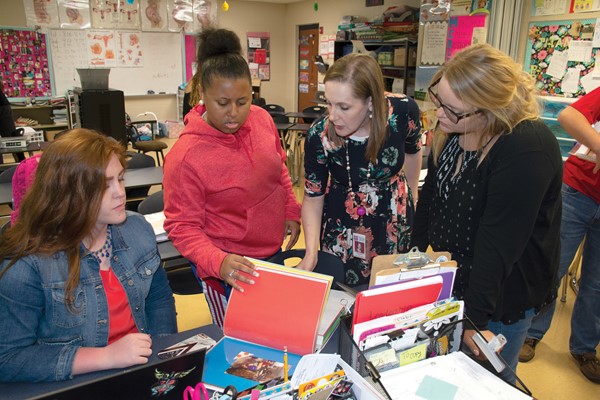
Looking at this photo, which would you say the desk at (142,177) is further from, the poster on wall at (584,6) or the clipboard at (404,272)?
the poster on wall at (584,6)

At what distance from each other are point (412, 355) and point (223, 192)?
850 mm

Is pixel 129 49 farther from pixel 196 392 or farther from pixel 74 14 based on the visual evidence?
pixel 196 392

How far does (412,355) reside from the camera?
1030 mm

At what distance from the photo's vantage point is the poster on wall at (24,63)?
680 centimetres

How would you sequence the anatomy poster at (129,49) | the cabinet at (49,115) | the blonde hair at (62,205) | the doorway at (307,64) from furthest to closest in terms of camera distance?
the doorway at (307,64) < the anatomy poster at (129,49) < the cabinet at (49,115) < the blonde hair at (62,205)

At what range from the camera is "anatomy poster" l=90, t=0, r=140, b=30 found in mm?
7441

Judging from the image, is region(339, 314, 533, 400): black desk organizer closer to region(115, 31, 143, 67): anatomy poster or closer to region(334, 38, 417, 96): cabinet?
region(334, 38, 417, 96): cabinet

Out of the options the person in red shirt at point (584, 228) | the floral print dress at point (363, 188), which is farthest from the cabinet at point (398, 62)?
the floral print dress at point (363, 188)

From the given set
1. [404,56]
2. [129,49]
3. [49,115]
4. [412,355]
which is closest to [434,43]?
[404,56]

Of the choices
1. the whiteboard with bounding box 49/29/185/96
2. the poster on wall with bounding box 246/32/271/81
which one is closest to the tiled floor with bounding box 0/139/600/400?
the whiteboard with bounding box 49/29/185/96

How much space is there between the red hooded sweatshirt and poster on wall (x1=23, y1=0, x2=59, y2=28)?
688 cm

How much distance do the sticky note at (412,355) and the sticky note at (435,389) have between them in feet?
0.15

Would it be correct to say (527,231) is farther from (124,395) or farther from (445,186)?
(124,395)

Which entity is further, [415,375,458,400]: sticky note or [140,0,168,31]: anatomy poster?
[140,0,168,31]: anatomy poster
